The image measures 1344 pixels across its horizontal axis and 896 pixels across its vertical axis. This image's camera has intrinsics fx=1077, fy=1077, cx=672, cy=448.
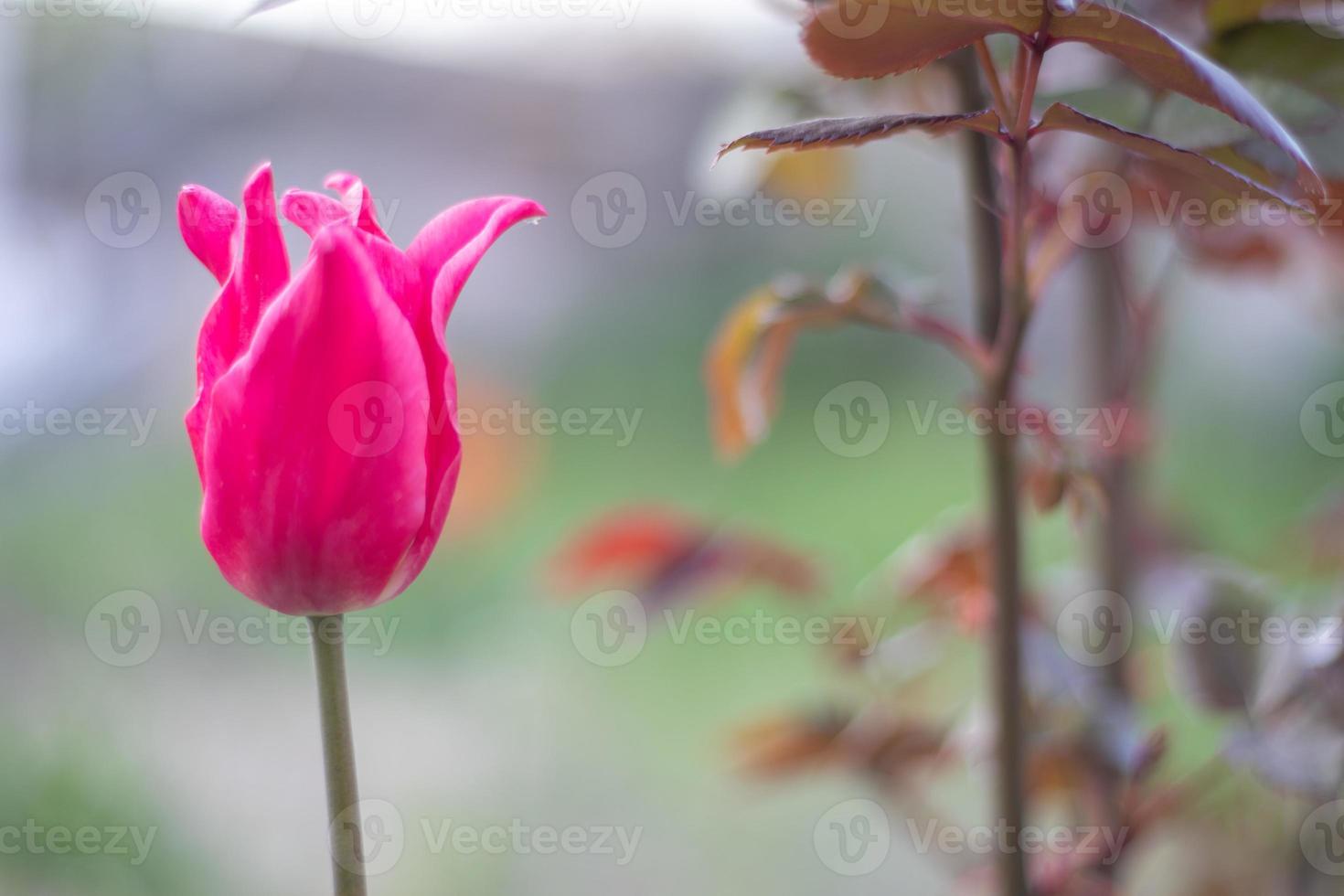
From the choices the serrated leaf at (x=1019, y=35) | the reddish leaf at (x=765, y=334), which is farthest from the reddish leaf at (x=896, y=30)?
the reddish leaf at (x=765, y=334)

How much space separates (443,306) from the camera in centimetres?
22

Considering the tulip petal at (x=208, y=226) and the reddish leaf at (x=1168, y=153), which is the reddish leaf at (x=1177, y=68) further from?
the tulip petal at (x=208, y=226)

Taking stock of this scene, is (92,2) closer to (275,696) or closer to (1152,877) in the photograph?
(275,696)

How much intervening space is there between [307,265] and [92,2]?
0.50m

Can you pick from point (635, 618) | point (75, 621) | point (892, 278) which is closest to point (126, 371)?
point (75, 621)

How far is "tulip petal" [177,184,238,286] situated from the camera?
23 centimetres

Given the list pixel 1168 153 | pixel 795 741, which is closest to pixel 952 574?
pixel 795 741

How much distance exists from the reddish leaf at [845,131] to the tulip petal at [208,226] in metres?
0.11

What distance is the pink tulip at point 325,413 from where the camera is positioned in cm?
20

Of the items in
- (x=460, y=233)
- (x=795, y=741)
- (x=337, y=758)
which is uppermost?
(x=460, y=233)

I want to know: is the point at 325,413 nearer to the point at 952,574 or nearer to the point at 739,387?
the point at 739,387

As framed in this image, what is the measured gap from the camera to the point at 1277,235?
57 cm

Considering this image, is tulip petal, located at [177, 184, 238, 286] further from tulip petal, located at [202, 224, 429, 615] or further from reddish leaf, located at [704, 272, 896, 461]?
reddish leaf, located at [704, 272, 896, 461]

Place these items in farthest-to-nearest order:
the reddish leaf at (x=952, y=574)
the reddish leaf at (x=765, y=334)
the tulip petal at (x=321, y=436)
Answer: the reddish leaf at (x=952, y=574)
the reddish leaf at (x=765, y=334)
the tulip petal at (x=321, y=436)
